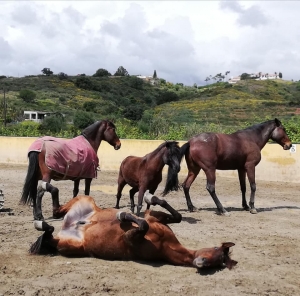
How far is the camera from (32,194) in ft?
25.8

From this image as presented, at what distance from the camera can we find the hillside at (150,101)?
5191 centimetres

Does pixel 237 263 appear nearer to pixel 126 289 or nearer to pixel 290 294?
pixel 290 294

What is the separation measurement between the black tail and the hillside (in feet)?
102

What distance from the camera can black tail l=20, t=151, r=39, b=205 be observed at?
7.80 m

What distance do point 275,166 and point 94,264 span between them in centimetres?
1195

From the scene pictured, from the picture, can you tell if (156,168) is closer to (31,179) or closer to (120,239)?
(31,179)

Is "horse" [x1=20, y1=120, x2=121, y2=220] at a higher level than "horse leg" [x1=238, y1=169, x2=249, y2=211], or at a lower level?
higher

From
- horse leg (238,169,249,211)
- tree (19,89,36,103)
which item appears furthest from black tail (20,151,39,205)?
tree (19,89,36,103)

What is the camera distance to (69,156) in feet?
26.5

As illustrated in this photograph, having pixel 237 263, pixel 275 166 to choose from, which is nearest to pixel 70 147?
pixel 237 263

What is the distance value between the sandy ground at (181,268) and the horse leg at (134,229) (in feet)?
1.06

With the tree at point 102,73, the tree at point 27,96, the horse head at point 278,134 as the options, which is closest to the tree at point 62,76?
the tree at point 102,73

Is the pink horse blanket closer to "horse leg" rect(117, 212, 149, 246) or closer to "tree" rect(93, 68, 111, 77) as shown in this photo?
"horse leg" rect(117, 212, 149, 246)

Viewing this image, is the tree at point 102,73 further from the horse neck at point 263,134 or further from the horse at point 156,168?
the horse at point 156,168
